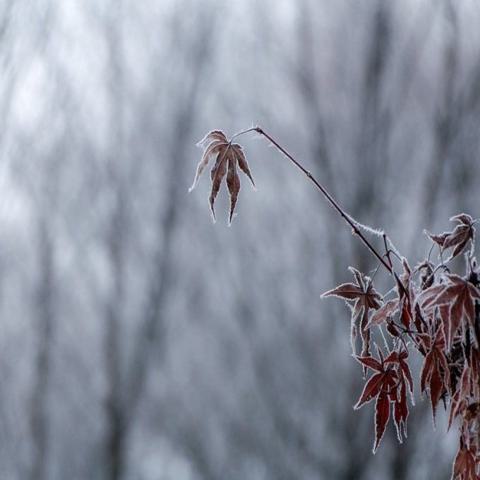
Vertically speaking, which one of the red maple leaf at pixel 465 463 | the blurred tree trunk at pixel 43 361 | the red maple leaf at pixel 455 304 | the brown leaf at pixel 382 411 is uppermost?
the blurred tree trunk at pixel 43 361

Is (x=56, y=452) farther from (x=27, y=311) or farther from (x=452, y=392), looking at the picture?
(x=452, y=392)

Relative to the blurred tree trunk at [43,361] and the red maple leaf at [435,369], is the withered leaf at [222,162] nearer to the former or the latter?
A: the red maple leaf at [435,369]

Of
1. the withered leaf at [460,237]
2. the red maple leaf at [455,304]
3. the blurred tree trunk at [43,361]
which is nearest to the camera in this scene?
the red maple leaf at [455,304]

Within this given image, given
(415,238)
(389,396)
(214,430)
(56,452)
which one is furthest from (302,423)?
(389,396)

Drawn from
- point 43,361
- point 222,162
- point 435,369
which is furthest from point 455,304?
point 43,361

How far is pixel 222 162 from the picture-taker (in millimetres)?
741

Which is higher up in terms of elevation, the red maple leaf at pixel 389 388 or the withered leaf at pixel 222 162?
the withered leaf at pixel 222 162

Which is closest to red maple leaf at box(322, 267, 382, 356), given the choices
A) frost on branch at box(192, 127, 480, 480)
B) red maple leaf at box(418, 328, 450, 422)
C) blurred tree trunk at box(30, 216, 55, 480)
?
frost on branch at box(192, 127, 480, 480)

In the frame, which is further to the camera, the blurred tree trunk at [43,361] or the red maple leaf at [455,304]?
the blurred tree trunk at [43,361]

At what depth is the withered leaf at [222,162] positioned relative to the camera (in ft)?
2.37

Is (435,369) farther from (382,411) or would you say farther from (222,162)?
(222,162)

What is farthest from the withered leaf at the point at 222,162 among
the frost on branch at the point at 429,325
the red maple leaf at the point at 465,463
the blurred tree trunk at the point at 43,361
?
the blurred tree trunk at the point at 43,361

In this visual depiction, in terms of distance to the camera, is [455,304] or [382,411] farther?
[382,411]

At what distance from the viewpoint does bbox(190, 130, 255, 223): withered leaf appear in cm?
72
